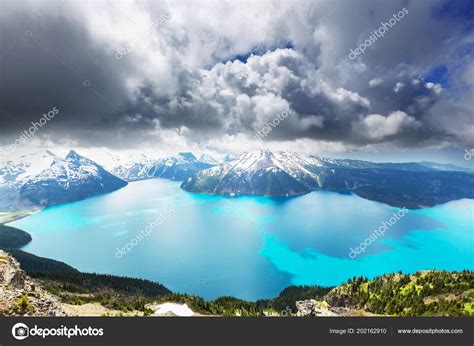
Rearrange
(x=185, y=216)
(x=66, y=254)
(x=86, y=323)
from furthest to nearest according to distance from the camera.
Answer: (x=185, y=216) → (x=66, y=254) → (x=86, y=323)

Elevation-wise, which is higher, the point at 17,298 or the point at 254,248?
the point at 254,248

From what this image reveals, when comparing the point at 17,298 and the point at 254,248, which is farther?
the point at 254,248

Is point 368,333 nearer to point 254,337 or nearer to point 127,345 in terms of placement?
point 254,337

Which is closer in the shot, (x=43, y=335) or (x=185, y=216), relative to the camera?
(x=43, y=335)

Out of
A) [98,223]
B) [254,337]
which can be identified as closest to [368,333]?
[254,337]

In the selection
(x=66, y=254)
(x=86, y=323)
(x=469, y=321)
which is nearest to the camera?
(x=86, y=323)
